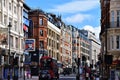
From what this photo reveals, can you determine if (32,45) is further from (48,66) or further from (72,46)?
(72,46)

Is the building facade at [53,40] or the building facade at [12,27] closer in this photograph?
the building facade at [12,27]

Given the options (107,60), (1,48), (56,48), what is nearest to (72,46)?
(56,48)

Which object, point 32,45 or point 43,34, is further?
point 43,34

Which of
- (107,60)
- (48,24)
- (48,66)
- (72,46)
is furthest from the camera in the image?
(72,46)

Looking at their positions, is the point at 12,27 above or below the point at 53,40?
above

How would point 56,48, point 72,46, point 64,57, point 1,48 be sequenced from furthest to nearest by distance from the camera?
point 72,46 → point 64,57 → point 56,48 → point 1,48

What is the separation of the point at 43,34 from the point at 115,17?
67.9m

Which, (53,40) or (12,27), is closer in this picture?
(12,27)

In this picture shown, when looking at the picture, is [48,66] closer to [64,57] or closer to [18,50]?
[18,50]

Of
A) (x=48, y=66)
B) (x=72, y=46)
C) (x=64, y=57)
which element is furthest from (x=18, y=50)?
(x=72, y=46)

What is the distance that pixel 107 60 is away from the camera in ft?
111

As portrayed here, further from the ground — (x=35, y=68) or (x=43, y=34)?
(x=43, y=34)

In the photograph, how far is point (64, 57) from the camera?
171875mm

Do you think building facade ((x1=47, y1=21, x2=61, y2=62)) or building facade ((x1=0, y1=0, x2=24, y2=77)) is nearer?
building facade ((x1=0, y1=0, x2=24, y2=77))
